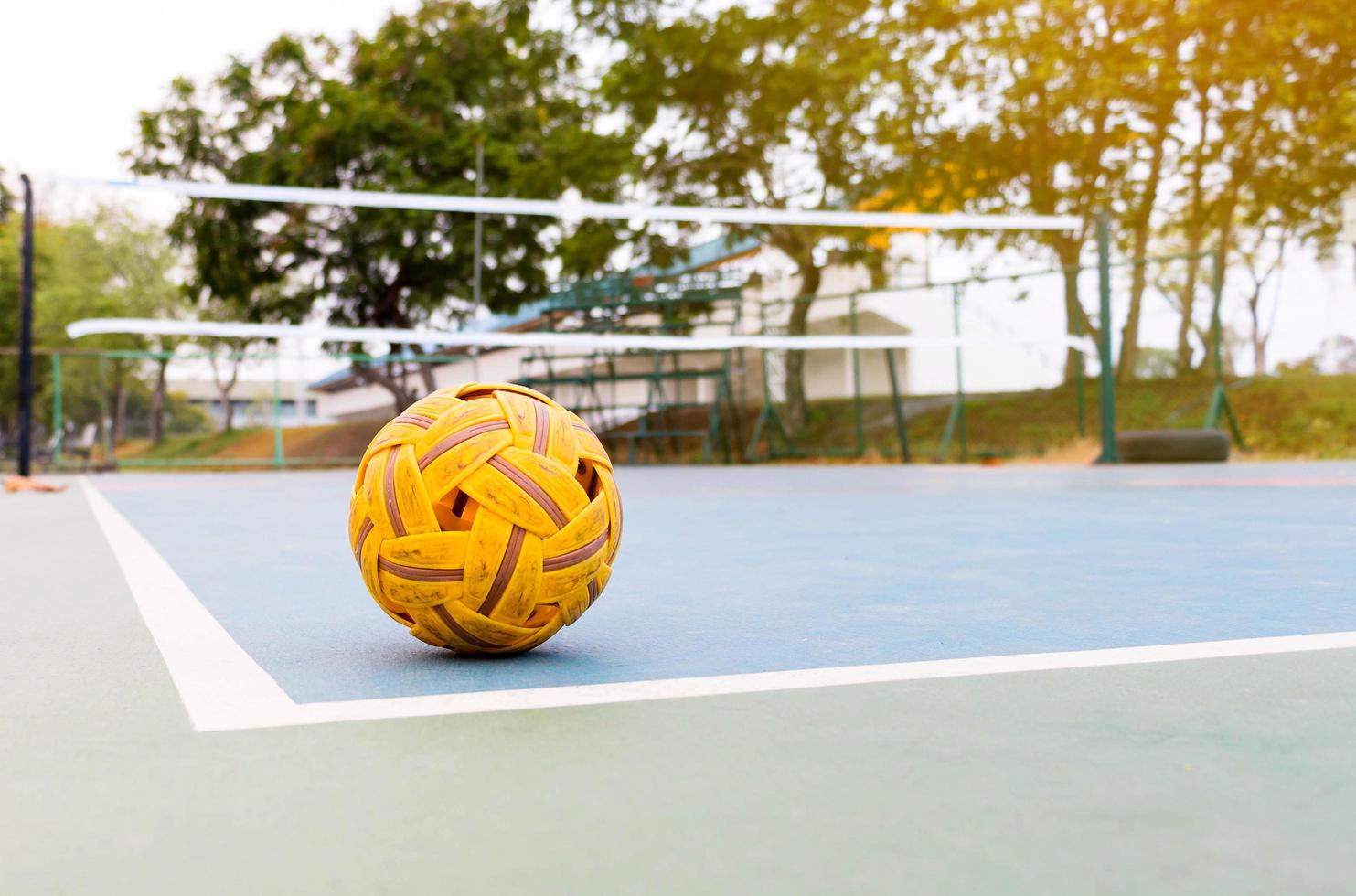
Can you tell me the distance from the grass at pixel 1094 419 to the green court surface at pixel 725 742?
1279 cm

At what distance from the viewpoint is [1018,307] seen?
56.2ft

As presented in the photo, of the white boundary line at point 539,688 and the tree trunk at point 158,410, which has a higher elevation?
the tree trunk at point 158,410

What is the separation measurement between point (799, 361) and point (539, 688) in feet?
60.4

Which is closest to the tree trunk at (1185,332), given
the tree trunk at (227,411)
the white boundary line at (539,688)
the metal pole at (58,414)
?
the white boundary line at (539,688)

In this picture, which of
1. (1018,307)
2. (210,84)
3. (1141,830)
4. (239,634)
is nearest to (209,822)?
(1141,830)

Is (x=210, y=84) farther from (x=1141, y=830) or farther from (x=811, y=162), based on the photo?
(x=1141, y=830)

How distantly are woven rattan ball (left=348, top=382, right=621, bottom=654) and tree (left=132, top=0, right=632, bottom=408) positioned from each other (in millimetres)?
19943

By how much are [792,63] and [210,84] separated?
1357cm

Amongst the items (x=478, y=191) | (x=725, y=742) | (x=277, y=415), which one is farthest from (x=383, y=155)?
(x=725, y=742)

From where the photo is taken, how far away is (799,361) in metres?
20.7

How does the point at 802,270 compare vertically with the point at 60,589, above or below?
above

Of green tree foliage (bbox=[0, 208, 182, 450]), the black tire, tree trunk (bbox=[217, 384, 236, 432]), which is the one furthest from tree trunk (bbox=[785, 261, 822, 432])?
green tree foliage (bbox=[0, 208, 182, 450])

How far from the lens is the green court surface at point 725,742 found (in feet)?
4.95

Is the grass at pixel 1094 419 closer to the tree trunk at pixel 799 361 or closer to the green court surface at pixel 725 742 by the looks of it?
the tree trunk at pixel 799 361
